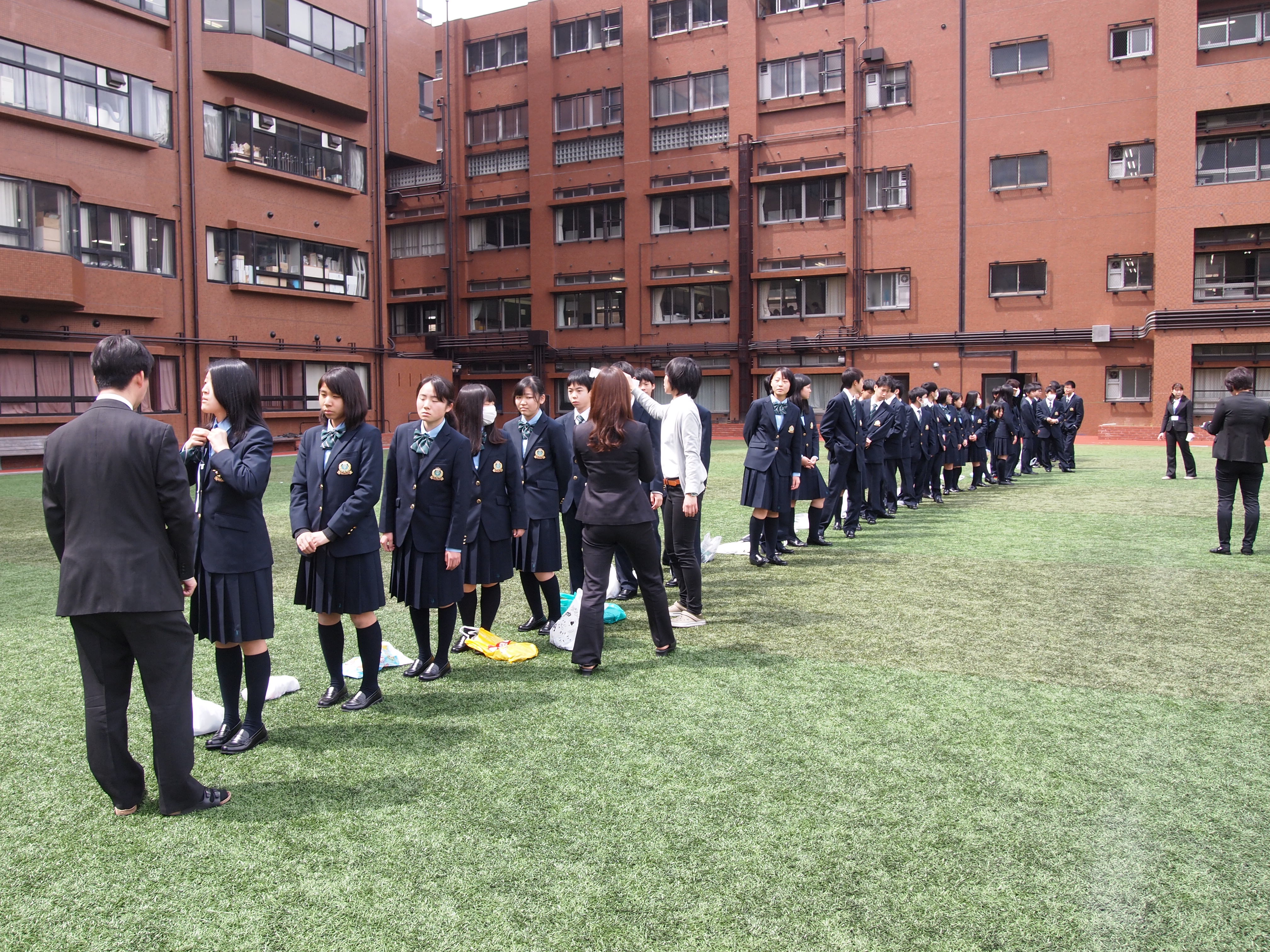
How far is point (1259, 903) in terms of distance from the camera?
3.28m

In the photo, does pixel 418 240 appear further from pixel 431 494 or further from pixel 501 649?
pixel 431 494

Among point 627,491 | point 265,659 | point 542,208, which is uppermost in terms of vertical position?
point 542,208

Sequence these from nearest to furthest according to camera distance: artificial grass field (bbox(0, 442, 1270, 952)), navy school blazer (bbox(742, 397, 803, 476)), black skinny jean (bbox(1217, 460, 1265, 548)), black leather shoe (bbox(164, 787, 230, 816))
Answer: artificial grass field (bbox(0, 442, 1270, 952)) < black leather shoe (bbox(164, 787, 230, 816)) < navy school blazer (bbox(742, 397, 803, 476)) < black skinny jean (bbox(1217, 460, 1265, 548))

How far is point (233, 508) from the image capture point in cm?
459

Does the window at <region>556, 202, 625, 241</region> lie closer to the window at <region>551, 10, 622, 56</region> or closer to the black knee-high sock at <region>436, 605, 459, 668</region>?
the window at <region>551, 10, 622, 56</region>

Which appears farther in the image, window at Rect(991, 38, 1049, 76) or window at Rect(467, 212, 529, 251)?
window at Rect(467, 212, 529, 251)

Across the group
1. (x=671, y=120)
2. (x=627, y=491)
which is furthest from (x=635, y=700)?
(x=671, y=120)

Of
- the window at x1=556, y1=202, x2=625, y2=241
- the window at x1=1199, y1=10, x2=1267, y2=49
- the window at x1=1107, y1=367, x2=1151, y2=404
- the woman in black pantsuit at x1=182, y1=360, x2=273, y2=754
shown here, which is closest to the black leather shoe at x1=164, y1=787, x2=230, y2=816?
the woman in black pantsuit at x1=182, y1=360, x2=273, y2=754

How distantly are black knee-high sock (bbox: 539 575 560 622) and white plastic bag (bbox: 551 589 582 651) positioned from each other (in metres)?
0.31

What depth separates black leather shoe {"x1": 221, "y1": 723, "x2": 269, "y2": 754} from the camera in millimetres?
4742

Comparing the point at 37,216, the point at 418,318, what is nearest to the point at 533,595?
the point at 37,216

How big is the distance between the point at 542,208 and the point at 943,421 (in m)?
30.3

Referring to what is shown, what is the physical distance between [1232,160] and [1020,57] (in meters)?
7.98

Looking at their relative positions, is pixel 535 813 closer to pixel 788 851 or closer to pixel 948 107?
pixel 788 851
